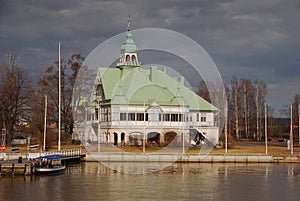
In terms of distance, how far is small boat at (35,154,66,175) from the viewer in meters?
44.8

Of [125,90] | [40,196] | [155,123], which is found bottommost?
[40,196]

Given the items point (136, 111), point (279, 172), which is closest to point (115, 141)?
point (136, 111)

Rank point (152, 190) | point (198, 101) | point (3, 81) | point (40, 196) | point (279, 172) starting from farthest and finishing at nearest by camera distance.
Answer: point (198, 101), point (3, 81), point (279, 172), point (152, 190), point (40, 196)

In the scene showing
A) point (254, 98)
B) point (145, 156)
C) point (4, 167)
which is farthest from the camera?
point (254, 98)

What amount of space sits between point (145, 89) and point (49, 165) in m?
27.8

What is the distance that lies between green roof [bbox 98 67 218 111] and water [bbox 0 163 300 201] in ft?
68.3

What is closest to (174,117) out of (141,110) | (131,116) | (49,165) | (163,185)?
(141,110)

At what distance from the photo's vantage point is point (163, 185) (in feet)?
126

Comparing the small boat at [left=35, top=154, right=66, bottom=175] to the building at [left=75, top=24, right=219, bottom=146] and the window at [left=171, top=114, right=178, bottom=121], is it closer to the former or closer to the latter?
the building at [left=75, top=24, right=219, bottom=146]

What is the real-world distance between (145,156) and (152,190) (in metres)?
19.5

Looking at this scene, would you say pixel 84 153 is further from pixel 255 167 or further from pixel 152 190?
pixel 152 190

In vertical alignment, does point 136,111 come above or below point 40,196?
above

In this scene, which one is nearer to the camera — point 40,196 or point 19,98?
point 40,196

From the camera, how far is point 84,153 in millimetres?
57312
